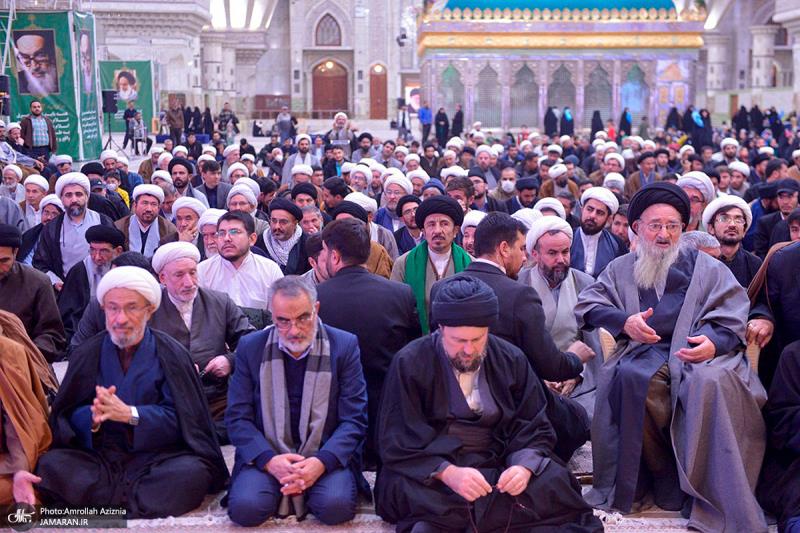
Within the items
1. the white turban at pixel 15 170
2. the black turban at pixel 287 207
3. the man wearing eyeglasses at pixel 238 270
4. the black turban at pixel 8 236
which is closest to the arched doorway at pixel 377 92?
the white turban at pixel 15 170

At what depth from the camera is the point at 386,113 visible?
116 feet

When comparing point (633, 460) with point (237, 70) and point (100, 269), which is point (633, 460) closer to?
point (100, 269)

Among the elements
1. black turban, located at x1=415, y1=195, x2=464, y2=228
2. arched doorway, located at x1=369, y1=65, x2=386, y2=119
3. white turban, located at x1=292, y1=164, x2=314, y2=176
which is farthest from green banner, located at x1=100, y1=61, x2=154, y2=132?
arched doorway, located at x1=369, y1=65, x2=386, y2=119

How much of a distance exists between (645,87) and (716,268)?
1820cm

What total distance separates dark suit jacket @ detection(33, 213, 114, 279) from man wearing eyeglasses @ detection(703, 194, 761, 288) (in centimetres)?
373

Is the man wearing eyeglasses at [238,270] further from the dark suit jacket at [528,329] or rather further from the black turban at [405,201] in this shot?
the black turban at [405,201]

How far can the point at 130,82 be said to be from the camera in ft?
61.3

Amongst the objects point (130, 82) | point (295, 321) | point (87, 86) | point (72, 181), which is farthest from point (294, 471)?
point (130, 82)

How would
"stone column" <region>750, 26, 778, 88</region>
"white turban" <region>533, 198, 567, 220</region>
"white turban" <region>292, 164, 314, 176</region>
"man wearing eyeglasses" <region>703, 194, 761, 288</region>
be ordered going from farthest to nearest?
"stone column" <region>750, 26, 778, 88</region>
"white turban" <region>292, 164, 314, 176</region>
"white turban" <region>533, 198, 567, 220</region>
"man wearing eyeglasses" <region>703, 194, 761, 288</region>

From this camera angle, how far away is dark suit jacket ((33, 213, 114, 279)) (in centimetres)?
676

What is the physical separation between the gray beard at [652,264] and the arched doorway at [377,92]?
104 feet

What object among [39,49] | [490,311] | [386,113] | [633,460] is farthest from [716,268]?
[386,113]

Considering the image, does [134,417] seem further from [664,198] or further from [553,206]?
[553,206]

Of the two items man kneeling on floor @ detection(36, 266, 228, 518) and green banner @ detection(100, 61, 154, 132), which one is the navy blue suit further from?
green banner @ detection(100, 61, 154, 132)
